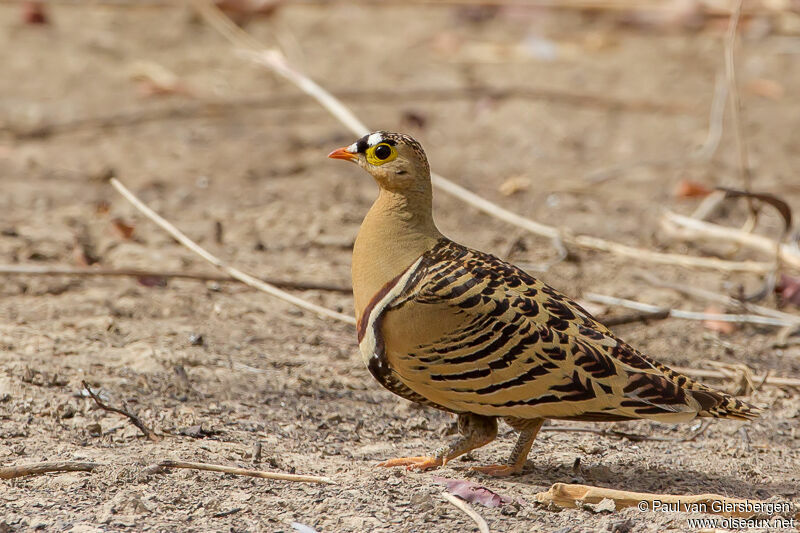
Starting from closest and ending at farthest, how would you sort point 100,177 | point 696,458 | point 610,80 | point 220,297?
1. point 696,458
2. point 220,297
3. point 100,177
4. point 610,80

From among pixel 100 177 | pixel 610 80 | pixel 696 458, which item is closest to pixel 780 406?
pixel 696 458

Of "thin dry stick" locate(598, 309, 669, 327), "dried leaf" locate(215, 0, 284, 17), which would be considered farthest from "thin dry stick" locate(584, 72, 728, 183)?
"dried leaf" locate(215, 0, 284, 17)

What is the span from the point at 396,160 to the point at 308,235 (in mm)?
2397

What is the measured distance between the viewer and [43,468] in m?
3.12

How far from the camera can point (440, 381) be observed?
3.17 m

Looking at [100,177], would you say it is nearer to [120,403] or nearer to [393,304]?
[120,403]

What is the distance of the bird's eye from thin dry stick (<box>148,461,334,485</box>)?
1.07 metres

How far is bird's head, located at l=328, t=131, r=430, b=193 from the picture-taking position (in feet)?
11.3

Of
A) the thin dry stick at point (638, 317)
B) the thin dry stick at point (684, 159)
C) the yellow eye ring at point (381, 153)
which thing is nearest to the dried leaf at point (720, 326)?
the thin dry stick at point (638, 317)

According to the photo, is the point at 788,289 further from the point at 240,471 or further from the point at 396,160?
the point at 240,471

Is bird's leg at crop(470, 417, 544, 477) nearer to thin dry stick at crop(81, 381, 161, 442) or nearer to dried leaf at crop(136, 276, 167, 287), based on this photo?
thin dry stick at crop(81, 381, 161, 442)

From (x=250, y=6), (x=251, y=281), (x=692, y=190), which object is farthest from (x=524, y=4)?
(x=251, y=281)

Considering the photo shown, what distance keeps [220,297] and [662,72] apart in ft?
17.6

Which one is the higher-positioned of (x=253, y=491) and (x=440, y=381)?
(x=440, y=381)
